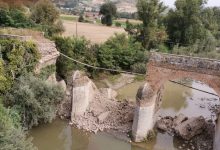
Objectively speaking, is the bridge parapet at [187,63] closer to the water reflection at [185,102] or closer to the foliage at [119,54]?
the water reflection at [185,102]

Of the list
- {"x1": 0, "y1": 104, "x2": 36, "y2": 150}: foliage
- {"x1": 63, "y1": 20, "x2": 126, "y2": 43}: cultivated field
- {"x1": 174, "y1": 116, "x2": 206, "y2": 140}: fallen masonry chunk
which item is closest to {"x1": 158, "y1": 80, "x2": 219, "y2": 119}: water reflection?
{"x1": 174, "y1": 116, "x2": 206, "y2": 140}: fallen masonry chunk

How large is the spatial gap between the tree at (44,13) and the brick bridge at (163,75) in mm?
18864

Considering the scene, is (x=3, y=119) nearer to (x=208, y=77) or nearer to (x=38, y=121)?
(x=38, y=121)

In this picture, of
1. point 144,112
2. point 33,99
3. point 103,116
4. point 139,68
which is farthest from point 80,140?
point 139,68

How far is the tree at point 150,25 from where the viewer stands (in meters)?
34.0

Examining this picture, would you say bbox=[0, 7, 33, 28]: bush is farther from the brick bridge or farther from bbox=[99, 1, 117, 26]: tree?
bbox=[99, 1, 117, 26]: tree

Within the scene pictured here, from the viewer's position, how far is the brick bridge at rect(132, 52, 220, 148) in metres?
16.2

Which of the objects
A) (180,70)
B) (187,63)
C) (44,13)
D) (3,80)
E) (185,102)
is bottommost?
Result: (185,102)

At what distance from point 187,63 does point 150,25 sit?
1879 cm

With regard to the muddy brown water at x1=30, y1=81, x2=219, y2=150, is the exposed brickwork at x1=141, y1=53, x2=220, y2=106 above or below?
above

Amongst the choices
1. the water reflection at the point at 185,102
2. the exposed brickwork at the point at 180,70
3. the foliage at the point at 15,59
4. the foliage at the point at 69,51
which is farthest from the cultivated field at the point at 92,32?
the exposed brickwork at the point at 180,70

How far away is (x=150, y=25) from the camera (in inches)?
1367

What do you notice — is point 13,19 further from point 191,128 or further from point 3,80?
point 191,128

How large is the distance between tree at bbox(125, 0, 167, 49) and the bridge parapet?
17999 mm
